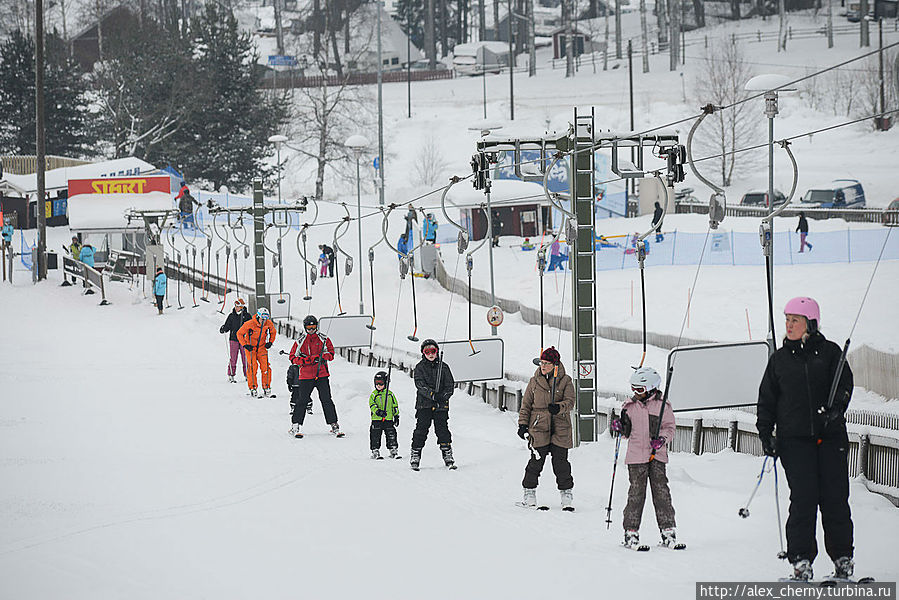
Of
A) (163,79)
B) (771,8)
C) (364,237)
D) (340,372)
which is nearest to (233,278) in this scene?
(364,237)

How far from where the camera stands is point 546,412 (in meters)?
9.62

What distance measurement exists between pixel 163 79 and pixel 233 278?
→ 27073 mm

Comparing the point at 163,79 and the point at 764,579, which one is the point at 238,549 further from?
the point at 163,79

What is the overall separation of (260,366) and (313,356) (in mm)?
3637

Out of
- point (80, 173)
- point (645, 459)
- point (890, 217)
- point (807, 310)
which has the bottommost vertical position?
point (645, 459)

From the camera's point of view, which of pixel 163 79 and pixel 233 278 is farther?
pixel 163 79

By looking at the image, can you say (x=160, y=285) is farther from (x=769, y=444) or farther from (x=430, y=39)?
(x=430, y=39)

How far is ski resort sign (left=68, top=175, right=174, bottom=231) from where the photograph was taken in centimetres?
3962

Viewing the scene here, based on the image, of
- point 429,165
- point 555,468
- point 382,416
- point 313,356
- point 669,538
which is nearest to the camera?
point 669,538

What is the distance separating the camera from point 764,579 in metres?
7.03

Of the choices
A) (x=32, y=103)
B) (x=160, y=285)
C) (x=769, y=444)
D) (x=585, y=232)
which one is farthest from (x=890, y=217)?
(x=32, y=103)

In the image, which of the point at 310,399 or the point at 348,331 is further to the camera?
the point at 348,331

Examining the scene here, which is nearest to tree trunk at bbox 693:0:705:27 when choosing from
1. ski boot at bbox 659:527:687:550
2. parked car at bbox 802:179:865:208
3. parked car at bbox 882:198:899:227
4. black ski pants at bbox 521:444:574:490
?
parked car at bbox 802:179:865:208

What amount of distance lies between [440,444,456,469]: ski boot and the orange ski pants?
20.8 feet
